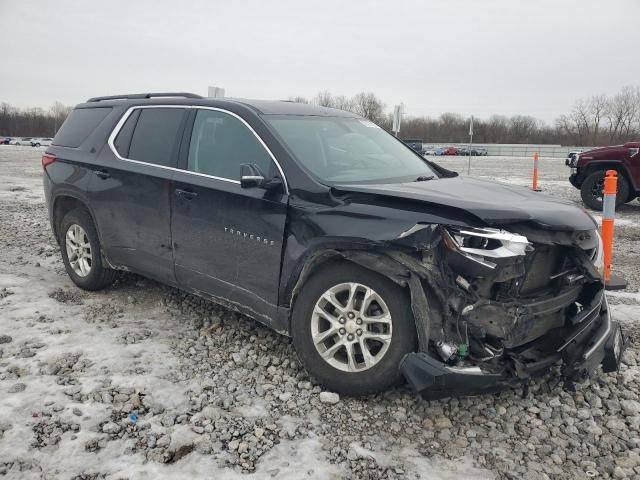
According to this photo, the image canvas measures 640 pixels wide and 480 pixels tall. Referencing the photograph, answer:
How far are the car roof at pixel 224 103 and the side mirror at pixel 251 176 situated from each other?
2.01ft

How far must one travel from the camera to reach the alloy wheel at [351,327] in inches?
117

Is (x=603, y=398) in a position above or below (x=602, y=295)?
below

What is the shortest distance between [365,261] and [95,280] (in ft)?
9.91

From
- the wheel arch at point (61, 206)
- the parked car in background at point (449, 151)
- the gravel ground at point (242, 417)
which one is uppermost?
the parked car in background at point (449, 151)

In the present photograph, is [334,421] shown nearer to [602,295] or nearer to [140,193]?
[602,295]

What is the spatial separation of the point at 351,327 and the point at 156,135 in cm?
241

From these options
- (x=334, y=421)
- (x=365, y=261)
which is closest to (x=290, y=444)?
(x=334, y=421)

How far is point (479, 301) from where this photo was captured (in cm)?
274

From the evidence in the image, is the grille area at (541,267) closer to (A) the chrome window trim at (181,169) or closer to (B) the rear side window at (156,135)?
(A) the chrome window trim at (181,169)

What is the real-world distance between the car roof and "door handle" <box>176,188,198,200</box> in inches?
27.0

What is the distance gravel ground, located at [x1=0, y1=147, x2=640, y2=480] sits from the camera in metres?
2.58

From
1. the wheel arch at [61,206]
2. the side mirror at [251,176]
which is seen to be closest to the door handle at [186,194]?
the side mirror at [251,176]

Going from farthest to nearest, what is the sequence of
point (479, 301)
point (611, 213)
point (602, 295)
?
point (611, 213)
point (602, 295)
point (479, 301)

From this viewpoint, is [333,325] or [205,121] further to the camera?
[205,121]
